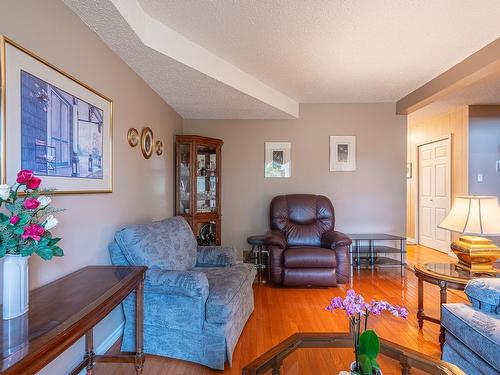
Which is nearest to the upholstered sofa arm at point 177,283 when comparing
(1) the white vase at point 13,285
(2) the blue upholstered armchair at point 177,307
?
(2) the blue upholstered armchair at point 177,307

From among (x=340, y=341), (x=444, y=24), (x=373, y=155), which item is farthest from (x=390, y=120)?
(x=340, y=341)

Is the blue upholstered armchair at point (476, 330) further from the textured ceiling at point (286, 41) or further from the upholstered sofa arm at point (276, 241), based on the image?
the textured ceiling at point (286, 41)

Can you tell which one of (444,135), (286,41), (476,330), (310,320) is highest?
(286,41)

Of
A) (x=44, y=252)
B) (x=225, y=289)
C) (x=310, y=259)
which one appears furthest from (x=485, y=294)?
(x=44, y=252)

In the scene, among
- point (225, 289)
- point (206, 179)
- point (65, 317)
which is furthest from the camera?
point (206, 179)

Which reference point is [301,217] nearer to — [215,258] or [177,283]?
[215,258]

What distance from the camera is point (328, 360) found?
131 cm

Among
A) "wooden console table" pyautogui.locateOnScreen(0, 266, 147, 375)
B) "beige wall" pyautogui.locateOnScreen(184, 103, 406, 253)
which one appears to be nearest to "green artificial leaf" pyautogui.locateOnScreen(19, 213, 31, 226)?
"wooden console table" pyautogui.locateOnScreen(0, 266, 147, 375)

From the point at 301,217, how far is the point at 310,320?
4.91 feet

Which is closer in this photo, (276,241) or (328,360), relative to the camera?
(328,360)

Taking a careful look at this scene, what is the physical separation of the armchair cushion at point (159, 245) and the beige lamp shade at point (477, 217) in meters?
2.11

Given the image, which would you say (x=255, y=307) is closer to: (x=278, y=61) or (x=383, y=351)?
(x=383, y=351)

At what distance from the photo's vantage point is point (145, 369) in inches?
71.9

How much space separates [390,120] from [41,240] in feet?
14.4
